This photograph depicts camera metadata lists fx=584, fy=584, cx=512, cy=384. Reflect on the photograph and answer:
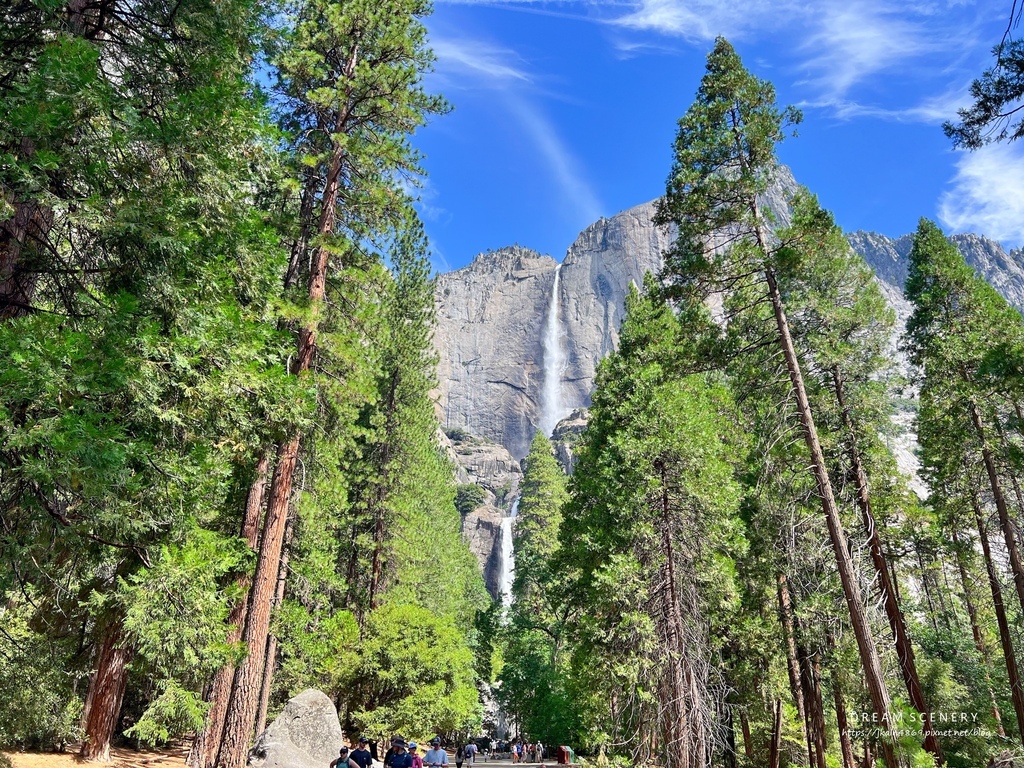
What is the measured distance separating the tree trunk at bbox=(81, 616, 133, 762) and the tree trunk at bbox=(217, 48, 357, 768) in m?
2.40

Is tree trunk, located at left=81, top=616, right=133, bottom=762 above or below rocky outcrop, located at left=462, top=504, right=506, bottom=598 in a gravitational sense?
below

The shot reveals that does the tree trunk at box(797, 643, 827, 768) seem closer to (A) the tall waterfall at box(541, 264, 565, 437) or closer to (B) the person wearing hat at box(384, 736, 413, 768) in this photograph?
(B) the person wearing hat at box(384, 736, 413, 768)

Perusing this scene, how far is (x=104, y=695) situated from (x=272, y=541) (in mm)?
3859

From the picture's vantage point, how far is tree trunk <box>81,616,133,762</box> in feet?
30.8

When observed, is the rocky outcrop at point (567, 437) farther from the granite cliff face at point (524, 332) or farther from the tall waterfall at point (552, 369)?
the tall waterfall at point (552, 369)

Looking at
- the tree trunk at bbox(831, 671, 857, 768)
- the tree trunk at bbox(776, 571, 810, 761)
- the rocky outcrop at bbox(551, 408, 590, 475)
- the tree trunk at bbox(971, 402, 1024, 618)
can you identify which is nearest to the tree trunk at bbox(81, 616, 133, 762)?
the tree trunk at bbox(776, 571, 810, 761)

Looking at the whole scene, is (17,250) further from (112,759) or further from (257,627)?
(112,759)

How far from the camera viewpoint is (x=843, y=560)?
8.32m

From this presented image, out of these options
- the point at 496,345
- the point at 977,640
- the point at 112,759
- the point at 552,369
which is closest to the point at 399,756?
the point at 112,759

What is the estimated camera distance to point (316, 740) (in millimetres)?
13227

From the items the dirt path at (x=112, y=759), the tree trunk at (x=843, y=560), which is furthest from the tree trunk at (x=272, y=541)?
the tree trunk at (x=843, y=560)

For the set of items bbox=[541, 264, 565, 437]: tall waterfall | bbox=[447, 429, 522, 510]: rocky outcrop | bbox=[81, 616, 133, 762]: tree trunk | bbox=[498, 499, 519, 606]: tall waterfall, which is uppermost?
bbox=[541, 264, 565, 437]: tall waterfall

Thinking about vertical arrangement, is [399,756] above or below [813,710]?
below

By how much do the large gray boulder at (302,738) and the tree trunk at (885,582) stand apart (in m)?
11.8
